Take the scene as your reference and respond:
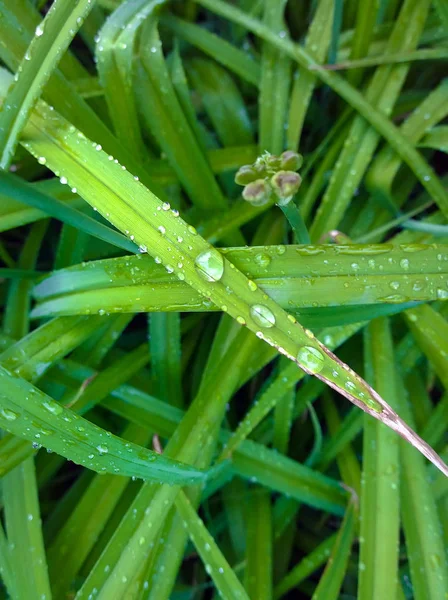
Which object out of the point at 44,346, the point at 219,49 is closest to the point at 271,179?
the point at 44,346

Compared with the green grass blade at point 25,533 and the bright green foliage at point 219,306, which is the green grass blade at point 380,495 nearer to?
the bright green foliage at point 219,306

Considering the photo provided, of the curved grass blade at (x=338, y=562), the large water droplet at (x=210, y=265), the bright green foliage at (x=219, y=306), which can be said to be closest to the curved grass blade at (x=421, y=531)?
the bright green foliage at (x=219, y=306)

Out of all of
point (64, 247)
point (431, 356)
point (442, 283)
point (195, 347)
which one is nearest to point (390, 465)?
point (431, 356)

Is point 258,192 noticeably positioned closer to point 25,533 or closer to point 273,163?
point 273,163

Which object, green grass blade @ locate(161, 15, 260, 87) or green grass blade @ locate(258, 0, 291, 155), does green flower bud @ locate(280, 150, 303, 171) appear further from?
green grass blade @ locate(161, 15, 260, 87)

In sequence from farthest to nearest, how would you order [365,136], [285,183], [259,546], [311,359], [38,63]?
[365,136]
[259,546]
[38,63]
[311,359]
[285,183]

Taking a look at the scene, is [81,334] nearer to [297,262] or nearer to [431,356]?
→ [297,262]
